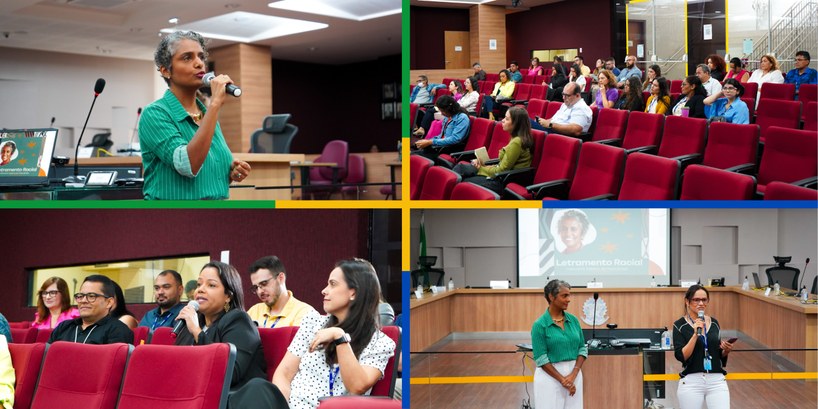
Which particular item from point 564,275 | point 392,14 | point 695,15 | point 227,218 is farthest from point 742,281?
point 392,14

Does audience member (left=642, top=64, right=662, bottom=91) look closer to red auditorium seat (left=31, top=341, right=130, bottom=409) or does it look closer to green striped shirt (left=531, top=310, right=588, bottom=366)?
green striped shirt (left=531, top=310, right=588, bottom=366)

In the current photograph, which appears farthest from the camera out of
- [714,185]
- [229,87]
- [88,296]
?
[88,296]

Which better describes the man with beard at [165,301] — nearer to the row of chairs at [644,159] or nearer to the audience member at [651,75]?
the row of chairs at [644,159]

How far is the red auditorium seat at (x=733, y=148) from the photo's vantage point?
2.76 meters


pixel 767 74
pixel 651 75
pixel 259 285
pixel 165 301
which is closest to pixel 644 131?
pixel 651 75

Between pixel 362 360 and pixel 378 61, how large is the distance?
1647 centimetres

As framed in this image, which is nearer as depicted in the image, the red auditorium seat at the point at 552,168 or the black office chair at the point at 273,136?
the red auditorium seat at the point at 552,168

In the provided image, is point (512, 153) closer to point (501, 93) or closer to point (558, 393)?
point (501, 93)

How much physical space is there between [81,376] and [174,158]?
2.97 ft

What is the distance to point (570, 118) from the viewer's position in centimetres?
297

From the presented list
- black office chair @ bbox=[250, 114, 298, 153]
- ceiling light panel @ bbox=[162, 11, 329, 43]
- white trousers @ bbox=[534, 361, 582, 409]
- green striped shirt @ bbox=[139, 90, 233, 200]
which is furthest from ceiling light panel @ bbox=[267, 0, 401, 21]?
white trousers @ bbox=[534, 361, 582, 409]

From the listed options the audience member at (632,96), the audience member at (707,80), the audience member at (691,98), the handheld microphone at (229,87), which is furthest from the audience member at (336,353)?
the audience member at (707,80)

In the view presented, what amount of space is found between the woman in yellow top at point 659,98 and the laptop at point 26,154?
7.99ft

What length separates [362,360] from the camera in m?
2.75
